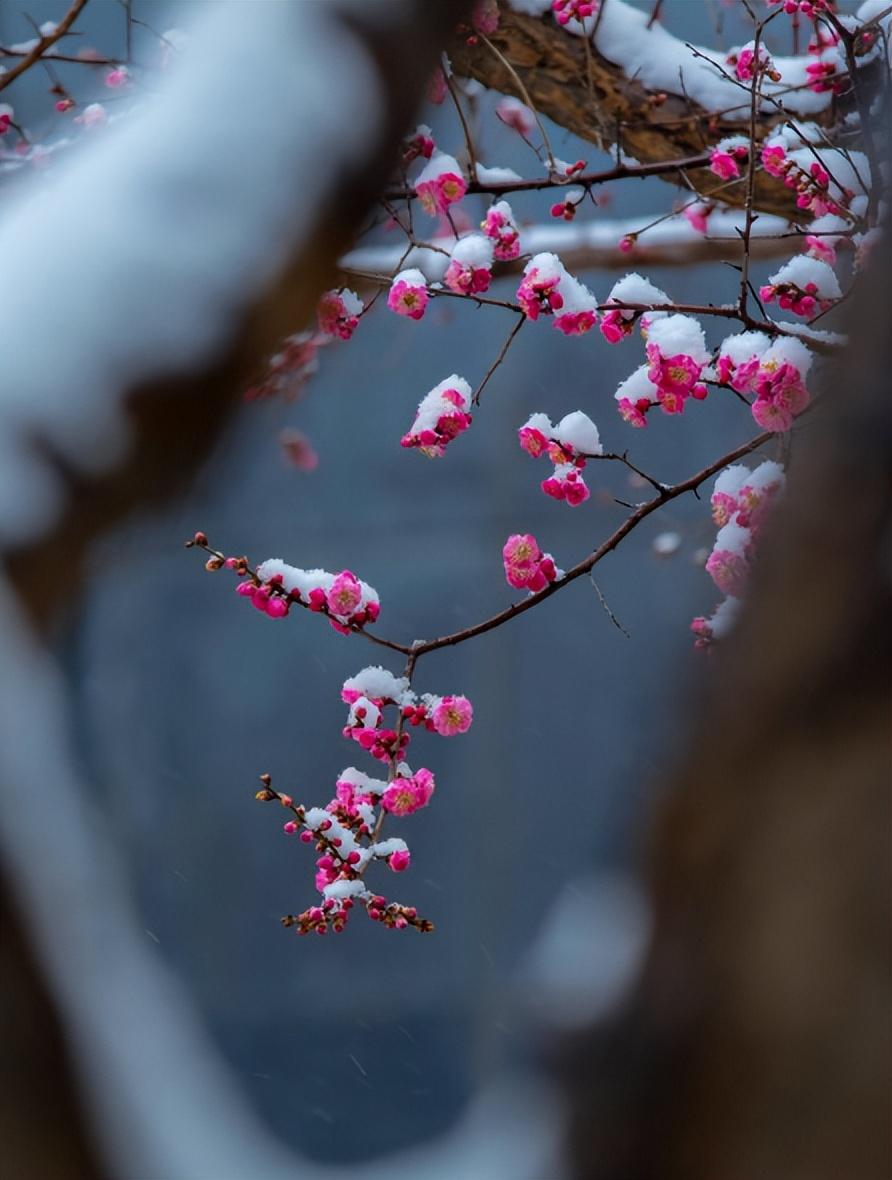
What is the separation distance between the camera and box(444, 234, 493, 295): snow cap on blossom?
1.76 m

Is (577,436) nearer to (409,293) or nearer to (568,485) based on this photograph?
(568,485)

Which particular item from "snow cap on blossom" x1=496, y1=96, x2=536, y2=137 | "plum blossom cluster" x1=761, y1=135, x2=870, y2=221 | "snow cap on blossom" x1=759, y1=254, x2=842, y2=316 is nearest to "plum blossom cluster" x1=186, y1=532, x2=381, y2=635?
"snow cap on blossom" x1=759, y1=254, x2=842, y2=316

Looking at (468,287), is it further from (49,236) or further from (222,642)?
(222,642)

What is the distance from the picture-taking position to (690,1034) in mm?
371

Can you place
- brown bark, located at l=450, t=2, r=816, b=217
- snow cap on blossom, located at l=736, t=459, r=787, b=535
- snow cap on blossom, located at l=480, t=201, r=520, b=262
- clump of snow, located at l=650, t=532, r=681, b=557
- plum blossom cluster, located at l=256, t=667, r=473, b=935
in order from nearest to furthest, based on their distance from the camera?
1. snow cap on blossom, located at l=736, t=459, r=787, b=535
2. plum blossom cluster, located at l=256, t=667, r=473, b=935
3. snow cap on blossom, located at l=480, t=201, r=520, b=262
4. brown bark, located at l=450, t=2, r=816, b=217
5. clump of snow, located at l=650, t=532, r=681, b=557

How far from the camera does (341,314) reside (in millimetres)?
1744

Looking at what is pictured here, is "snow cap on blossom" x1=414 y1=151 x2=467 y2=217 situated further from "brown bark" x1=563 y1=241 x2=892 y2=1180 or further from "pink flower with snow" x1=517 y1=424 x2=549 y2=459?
"brown bark" x1=563 y1=241 x2=892 y2=1180

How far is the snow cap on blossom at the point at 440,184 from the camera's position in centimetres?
180

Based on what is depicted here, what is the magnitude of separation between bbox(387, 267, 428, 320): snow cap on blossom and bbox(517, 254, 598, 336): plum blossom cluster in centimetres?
18

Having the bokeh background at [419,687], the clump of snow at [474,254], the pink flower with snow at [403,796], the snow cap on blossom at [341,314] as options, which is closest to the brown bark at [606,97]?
the clump of snow at [474,254]

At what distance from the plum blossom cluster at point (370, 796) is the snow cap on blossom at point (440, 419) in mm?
317

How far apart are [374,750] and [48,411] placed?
1.32 metres

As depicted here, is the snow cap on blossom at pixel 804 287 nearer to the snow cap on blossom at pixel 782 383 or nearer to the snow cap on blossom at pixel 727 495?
the snow cap on blossom at pixel 782 383

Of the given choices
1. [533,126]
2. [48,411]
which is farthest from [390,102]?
[533,126]
